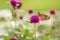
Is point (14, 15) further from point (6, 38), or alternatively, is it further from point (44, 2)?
point (44, 2)

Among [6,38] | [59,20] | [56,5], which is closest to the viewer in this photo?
[6,38]

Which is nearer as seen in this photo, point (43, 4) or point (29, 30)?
point (29, 30)

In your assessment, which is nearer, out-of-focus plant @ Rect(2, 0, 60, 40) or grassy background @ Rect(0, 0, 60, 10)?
out-of-focus plant @ Rect(2, 0, 60, 40)

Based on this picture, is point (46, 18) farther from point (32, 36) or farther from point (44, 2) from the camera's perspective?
point (44, 2)

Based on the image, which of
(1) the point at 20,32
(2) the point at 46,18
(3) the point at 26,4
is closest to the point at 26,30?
(1) the point at 20,32

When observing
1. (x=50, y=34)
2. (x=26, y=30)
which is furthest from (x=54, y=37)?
(x=26, y=30)

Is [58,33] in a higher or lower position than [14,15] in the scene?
lower

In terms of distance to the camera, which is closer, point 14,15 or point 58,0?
point 14,15

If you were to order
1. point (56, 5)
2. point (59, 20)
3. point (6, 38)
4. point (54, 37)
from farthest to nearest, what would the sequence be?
point (56, 5) < point (59, 20) < point (54, 37) < point (6, 38)

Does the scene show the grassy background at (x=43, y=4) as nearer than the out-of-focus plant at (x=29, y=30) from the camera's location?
No
